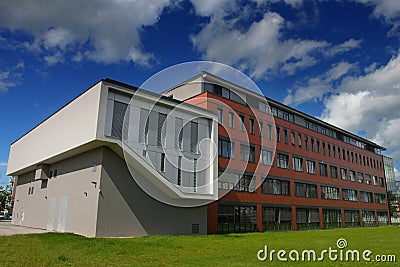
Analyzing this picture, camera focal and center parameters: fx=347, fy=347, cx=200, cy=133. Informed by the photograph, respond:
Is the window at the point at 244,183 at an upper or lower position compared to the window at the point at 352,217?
upper

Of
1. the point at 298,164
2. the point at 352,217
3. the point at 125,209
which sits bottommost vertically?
the point at 125,209

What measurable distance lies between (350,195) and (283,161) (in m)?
20.2

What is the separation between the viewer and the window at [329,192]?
47.8 m

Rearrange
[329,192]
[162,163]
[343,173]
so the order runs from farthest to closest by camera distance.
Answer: [343,173], [329,192], [162,163]

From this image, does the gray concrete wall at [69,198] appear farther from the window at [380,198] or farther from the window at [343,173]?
the window at [380,198]

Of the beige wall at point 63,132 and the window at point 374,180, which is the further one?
the window at point 374,180

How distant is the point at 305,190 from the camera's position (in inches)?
1729

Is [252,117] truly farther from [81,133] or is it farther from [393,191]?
[393,191]

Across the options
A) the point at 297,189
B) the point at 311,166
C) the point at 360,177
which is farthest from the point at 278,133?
the point at 360,177

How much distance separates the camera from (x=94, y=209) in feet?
73.5

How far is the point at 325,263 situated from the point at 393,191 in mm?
87703

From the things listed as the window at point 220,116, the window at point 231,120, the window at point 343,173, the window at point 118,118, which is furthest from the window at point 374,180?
the window at point 118,118

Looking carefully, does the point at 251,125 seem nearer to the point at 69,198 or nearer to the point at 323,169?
the point at 323,169

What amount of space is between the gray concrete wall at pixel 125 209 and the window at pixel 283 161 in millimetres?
18489
